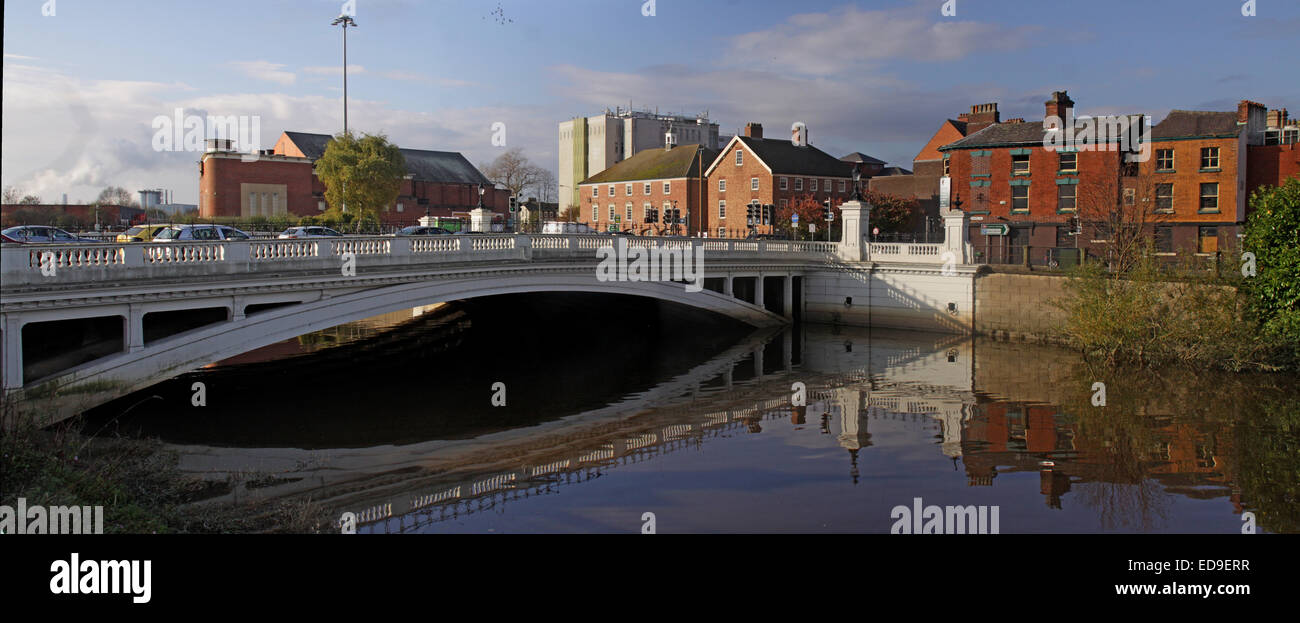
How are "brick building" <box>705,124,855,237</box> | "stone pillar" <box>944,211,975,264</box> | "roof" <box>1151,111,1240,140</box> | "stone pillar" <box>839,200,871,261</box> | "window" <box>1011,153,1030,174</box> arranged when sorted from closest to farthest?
"stone pillar" <box>944,211,975,264</box> → "stone pillar" <box>839,200,871,261</box> → "roof" <box>1151,111,1240,140</box> → "window" <box>1011,153,1030,174</box> → "brick building" <box>705,124,855,237</box>

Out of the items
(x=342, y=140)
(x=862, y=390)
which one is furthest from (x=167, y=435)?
(x=342, y=140)

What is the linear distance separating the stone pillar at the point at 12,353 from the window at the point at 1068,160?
151ft

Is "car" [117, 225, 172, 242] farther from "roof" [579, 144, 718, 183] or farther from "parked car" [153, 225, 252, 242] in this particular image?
"roof" [579, 144, 718, 183]

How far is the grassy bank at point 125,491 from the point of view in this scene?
12.1 m

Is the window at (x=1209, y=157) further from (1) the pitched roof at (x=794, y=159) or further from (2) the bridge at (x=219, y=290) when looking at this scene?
(1) the pitched roof at (x=794, y=159)

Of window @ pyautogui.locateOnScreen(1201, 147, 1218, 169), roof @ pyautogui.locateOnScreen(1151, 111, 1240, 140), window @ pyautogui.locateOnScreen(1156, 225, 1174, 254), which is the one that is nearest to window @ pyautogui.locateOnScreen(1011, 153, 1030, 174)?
roof @ pyautogui.locateOnScreen(1151, 111, 1240, 140)

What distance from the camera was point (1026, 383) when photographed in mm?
28391

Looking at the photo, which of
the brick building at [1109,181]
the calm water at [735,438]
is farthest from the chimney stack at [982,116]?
the calm water at [735,438]

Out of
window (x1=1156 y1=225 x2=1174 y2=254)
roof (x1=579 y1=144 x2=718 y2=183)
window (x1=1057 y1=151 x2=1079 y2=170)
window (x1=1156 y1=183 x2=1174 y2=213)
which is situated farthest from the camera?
roof (x1=579 y1=144 x2=718 y2=183)

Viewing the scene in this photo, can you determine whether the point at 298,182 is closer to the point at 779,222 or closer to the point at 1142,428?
the point at 779,222

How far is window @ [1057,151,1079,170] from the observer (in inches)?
1938

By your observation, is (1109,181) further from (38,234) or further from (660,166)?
(38,234)

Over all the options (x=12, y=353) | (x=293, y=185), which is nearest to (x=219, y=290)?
(x=12, y=353)

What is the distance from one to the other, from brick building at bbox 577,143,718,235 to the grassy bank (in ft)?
177
